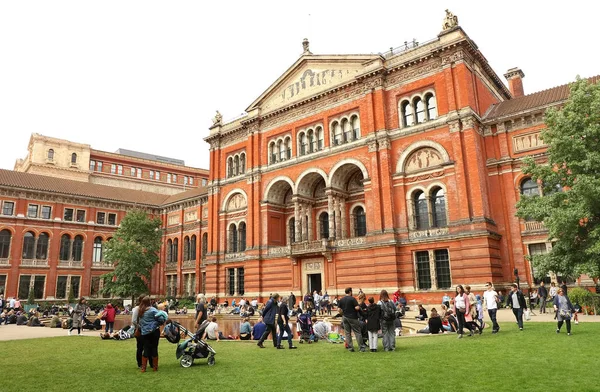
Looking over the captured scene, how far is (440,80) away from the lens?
29.4m

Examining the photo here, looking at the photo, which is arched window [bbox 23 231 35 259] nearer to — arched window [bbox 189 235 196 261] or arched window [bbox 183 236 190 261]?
arched window [bbox 183 236 190 261]

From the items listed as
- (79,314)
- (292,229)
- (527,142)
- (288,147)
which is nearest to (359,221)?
(292,229)

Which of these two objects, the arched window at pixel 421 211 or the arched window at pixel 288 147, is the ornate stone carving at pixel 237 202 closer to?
the arched window at pixel 288 147

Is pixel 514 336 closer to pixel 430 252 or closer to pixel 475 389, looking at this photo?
pixel 475 389

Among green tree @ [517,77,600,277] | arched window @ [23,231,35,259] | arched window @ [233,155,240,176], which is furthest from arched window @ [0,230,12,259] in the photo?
green tree @ [517,77,600,277]

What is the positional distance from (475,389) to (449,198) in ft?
72.7

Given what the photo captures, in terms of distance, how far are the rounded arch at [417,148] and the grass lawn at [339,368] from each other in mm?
16545

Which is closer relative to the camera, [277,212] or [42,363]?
[42,363]

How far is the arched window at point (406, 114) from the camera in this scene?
30.9 metres

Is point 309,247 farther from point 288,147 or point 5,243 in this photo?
point 5,243

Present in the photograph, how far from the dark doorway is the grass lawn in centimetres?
2034

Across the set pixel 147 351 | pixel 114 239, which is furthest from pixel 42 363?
pixel 114 239

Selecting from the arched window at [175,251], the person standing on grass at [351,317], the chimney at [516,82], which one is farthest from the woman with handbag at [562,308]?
the arched window at [175,251]

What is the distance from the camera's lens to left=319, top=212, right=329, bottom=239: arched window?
122 ft
